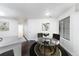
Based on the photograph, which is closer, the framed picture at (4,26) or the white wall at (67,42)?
the white wall at (67,42)

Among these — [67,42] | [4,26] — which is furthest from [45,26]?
[4,26]

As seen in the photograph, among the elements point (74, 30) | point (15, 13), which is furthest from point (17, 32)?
point (74, 30)

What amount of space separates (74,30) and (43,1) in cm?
73

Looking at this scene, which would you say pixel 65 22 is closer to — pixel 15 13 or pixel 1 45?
pixel 15 13

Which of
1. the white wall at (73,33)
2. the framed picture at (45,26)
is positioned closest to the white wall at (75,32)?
the white wall at (73,33)

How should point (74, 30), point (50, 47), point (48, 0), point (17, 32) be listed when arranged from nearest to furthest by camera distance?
point (48, 0), point (74, 30), point (50, 47), point (17, 32)

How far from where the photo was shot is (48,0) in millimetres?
1042

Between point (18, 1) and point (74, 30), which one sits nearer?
point (18, 1)

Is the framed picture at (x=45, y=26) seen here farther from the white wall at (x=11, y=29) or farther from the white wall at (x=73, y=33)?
the white wall at (x=11, y=29)

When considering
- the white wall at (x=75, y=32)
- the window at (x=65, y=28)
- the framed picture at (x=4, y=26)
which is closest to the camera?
the white wall at (x=75, y=32)

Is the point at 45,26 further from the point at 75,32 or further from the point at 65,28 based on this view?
the point at 75,32

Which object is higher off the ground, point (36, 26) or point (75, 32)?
point (36, 26)

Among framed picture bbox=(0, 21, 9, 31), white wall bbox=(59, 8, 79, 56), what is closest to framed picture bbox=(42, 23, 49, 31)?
white wall bbox=(59, 8, 79, 56)

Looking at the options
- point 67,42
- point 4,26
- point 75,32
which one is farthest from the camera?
point 4,26
